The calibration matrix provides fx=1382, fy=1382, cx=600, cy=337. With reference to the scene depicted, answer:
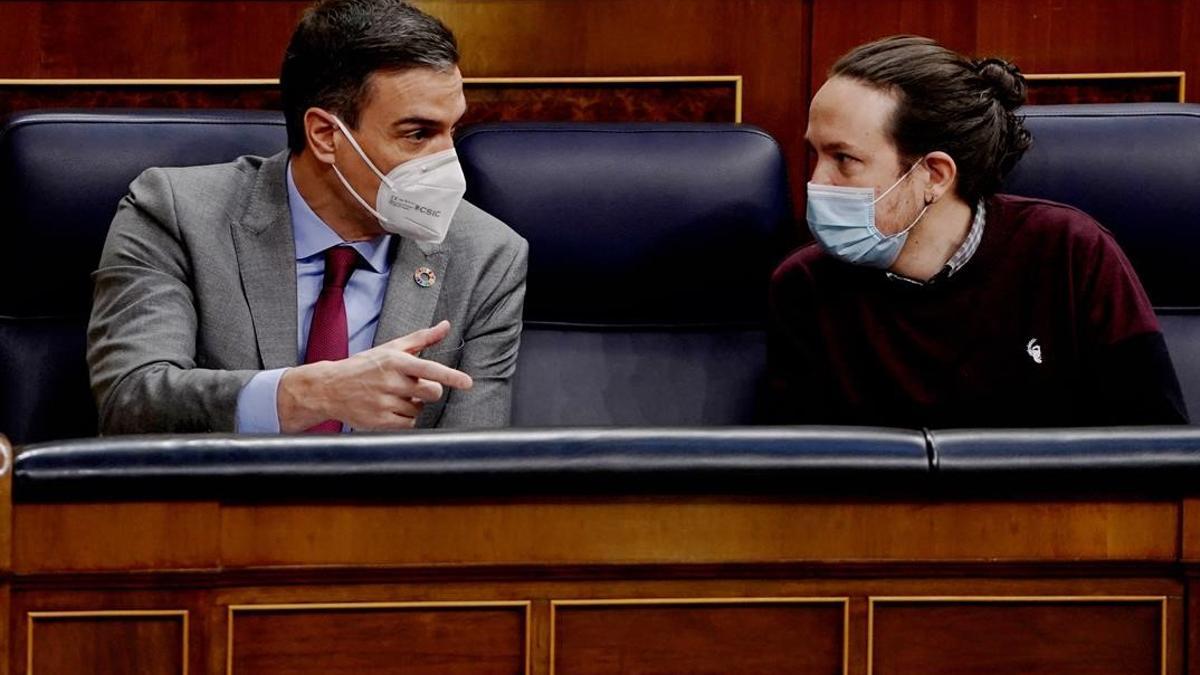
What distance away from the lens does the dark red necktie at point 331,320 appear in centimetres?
167

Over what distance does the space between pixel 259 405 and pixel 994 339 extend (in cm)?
90

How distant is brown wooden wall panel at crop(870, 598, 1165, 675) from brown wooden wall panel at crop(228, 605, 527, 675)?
0.28 metres

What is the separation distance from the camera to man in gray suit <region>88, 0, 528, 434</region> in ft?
5.39

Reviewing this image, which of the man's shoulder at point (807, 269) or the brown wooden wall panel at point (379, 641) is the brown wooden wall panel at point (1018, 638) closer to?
the brown wooden wall panel at point (379, 641)

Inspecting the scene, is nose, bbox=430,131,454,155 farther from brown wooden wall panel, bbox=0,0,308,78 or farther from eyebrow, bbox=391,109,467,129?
brown wooden wall panel, bbox=0,0,308,78

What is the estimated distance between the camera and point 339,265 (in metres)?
1.72

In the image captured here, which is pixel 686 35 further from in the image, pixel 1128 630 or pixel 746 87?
pixel 1128 630

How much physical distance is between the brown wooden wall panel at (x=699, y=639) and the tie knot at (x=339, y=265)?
0.80m

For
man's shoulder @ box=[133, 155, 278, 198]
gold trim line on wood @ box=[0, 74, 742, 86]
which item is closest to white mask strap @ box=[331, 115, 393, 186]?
man's shoulder @ box=[133, 155, 278, 198]

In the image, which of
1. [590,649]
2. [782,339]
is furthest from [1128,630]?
[782,339]

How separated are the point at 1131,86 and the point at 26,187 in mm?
1635

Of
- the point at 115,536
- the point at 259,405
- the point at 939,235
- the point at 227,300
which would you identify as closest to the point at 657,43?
the point at 939,235

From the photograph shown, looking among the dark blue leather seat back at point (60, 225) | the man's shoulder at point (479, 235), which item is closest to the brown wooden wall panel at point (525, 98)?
the dark blue leather seat back at point (60, 225)

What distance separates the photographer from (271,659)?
3.28 ft
